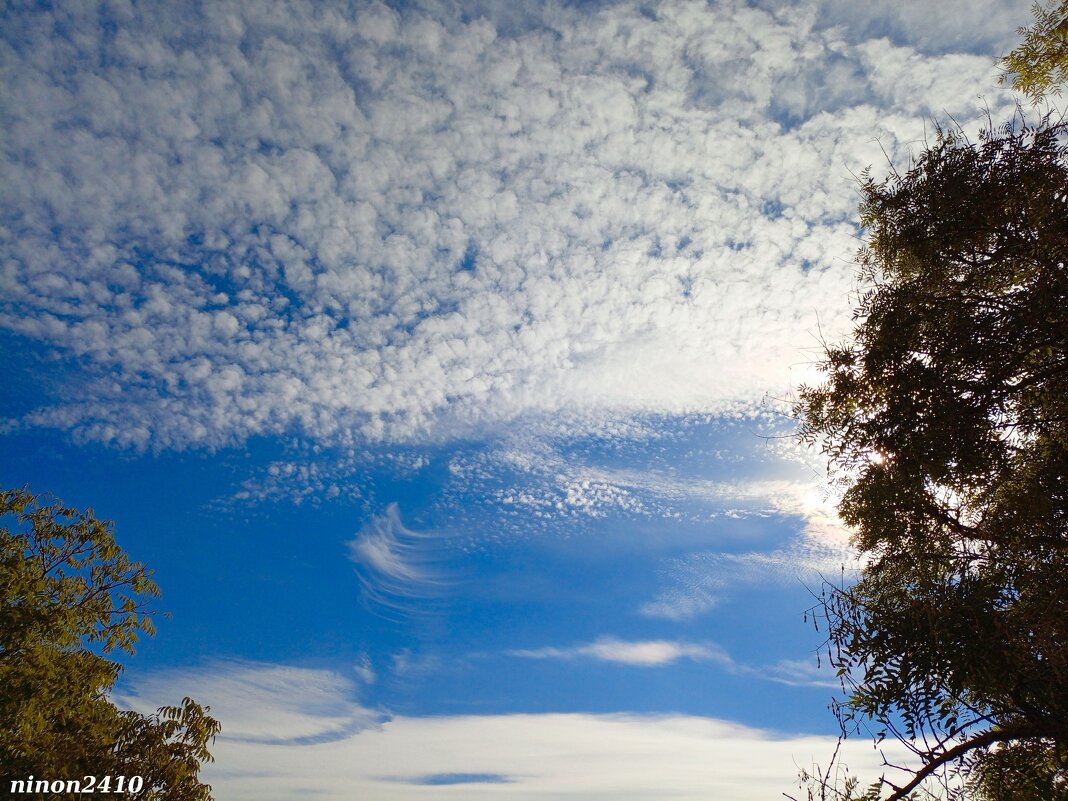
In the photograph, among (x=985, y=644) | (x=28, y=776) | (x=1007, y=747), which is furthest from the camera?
(x=28, y=776)

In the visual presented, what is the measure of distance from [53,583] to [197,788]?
598cm

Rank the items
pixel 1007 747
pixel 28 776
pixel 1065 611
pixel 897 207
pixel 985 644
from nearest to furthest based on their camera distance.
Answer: pixel 1065 611 < pixel 985 644 < pixel 1007 747 < pixel 897 207 < pixel 28 776

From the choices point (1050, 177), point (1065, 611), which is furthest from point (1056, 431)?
point (1050, 177)

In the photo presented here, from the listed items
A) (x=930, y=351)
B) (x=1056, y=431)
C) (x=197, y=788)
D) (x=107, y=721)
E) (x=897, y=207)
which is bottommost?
(x=197, y=788)

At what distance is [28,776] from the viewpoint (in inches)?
540

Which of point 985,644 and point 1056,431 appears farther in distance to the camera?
point 1056,431

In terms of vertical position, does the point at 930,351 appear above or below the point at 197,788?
above

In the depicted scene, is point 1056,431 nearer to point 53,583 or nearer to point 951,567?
point 951,567

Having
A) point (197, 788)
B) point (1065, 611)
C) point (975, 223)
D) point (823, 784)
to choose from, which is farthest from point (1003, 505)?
point (197, 788)

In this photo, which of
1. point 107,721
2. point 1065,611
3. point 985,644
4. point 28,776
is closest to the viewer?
point 1065,611

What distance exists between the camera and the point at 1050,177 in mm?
7402

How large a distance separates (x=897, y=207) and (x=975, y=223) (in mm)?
1022

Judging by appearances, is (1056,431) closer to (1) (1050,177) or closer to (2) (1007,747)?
(1) (1050,177)

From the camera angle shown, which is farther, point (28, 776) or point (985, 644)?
point (28, 776)
